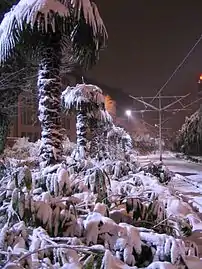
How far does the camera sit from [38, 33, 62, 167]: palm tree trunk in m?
7.58

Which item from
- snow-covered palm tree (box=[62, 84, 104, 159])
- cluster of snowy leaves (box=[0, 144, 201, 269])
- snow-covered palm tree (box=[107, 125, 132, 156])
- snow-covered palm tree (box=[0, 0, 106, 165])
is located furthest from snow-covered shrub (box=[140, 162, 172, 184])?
snow-covered palm tree (box=[107, 125, 132, 156])

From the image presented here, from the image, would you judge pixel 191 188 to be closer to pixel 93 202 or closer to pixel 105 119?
pixel 105 119

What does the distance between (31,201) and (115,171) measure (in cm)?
602

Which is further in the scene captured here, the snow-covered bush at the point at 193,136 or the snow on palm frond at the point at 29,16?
the snow-covered bush at the point at 193,136

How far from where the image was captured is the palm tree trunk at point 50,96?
7578 millimetres

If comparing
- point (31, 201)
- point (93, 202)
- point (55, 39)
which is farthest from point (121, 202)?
point (55, 39)

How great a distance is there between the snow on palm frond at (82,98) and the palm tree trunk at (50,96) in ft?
19.1

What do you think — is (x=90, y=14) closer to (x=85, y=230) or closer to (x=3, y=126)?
(x=85, y=230)

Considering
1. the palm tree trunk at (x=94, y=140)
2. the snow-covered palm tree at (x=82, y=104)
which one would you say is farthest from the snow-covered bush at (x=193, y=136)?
the snow-covered palm tree at (x=82, y=104)

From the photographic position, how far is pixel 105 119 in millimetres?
15594

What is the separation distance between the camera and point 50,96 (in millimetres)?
7621

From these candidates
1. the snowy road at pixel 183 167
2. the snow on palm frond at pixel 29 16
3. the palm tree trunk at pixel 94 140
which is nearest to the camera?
the snow on palm frond at pixel 29 16

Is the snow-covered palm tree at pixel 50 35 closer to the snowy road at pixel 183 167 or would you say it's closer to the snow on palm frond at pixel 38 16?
the snow on palm frond at pixel 38 16

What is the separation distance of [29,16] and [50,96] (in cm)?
149
